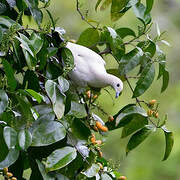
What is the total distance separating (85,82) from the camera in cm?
125

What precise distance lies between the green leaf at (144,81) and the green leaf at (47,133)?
9.3 inches

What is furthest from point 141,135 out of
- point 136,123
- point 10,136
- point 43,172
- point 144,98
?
point 144,98

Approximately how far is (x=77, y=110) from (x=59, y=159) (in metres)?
0.14

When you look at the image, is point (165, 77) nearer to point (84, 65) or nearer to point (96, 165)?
point (84, 65)

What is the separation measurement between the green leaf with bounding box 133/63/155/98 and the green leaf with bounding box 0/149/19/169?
34cm

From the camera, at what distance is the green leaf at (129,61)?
3.88 feet

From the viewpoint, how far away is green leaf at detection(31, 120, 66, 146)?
96cm

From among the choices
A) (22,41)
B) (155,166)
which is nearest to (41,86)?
(22,41)

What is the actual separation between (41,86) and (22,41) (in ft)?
0.47

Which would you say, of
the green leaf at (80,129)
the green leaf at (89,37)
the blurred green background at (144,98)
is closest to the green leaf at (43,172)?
the green leaf at (80,129)

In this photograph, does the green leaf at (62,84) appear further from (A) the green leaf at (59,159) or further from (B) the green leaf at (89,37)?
(B) the green leaf at (89,37)

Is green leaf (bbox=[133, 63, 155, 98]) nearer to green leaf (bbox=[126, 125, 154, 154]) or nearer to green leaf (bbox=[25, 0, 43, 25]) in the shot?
green leaf (bbox=[126, 125, 154, 154])

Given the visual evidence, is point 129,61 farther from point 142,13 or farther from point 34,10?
point 34,10

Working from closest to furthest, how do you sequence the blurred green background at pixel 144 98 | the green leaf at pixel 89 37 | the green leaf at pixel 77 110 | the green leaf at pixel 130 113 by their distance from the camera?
the green leaf at pixel 77 110 → the green leaf at pixel 130 113 → the green leaf at pixel 89 37 → the blurred green background at pixel 144 98
